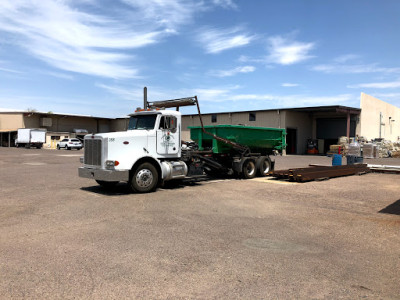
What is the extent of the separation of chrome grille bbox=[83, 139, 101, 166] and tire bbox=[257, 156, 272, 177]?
7.85 m

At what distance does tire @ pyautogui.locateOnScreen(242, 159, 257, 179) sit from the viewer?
14.8 metres

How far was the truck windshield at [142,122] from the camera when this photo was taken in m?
11.2

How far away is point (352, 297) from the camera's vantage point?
369 cm

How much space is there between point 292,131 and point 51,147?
1511 inches

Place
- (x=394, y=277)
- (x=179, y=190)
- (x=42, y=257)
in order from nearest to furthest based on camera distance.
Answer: (x=394, y=277) < (x=42, y=257) < (x=179, y=190)

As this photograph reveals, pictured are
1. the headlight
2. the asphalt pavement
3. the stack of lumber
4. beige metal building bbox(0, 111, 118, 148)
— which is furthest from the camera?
beige metal building bbox(0, 111, 118, 148)

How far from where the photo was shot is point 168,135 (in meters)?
11.3

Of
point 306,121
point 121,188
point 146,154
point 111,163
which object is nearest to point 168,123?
point 146,154

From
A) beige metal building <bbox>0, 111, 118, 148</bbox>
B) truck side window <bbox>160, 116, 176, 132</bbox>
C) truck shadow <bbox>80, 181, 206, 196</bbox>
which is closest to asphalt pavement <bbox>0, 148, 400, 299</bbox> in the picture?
truck shadow <bbox>80, 181, 206, 196</bbox>

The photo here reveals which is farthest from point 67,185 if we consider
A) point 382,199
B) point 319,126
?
point 319,126

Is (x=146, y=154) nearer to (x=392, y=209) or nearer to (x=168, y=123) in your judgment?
(x=168, y=123)

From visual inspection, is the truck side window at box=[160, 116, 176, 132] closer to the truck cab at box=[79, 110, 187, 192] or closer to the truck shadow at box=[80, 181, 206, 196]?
the truck cab at box=[79, 110, 187, 192]

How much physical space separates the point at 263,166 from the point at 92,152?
8.46m

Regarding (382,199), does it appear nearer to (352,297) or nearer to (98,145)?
(352,297)
